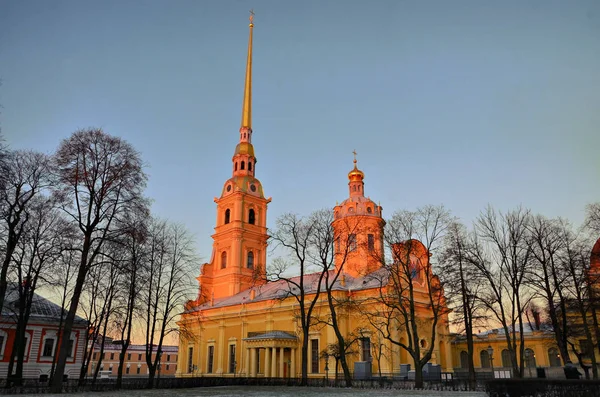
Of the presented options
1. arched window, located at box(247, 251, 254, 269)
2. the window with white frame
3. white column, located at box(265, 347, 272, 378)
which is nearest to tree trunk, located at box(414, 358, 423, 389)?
white column, located at box(265, 347, 272, 378)

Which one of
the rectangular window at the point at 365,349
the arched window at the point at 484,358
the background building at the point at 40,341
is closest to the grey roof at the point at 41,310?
the background building at the point at 40,341

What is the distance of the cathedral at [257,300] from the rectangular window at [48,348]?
11.6m

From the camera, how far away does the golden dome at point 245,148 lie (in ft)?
211

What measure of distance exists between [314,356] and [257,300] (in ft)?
30.0

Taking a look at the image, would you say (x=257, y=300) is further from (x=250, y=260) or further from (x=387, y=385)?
(x=387, y=385)

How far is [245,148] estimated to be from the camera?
64375 millimetres

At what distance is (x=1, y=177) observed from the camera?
15.6m

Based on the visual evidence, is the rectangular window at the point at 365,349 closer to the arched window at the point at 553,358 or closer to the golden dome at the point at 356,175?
the golden dome at the point at 356,175

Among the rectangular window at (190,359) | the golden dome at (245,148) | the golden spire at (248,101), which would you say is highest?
the golden spire at (248,101)

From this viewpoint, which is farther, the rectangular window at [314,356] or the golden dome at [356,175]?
the golden dome at [356,175]

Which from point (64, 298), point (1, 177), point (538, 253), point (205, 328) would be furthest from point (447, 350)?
point (1, 177)

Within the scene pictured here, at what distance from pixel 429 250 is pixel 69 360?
1195 inches

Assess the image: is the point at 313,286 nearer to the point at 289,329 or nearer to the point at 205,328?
the point at 289,329

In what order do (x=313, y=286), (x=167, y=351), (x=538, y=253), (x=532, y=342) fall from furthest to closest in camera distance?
(x=167, y=351) < (x=532, y=342) < (x=313, y=286) < (x=538, y=253)
